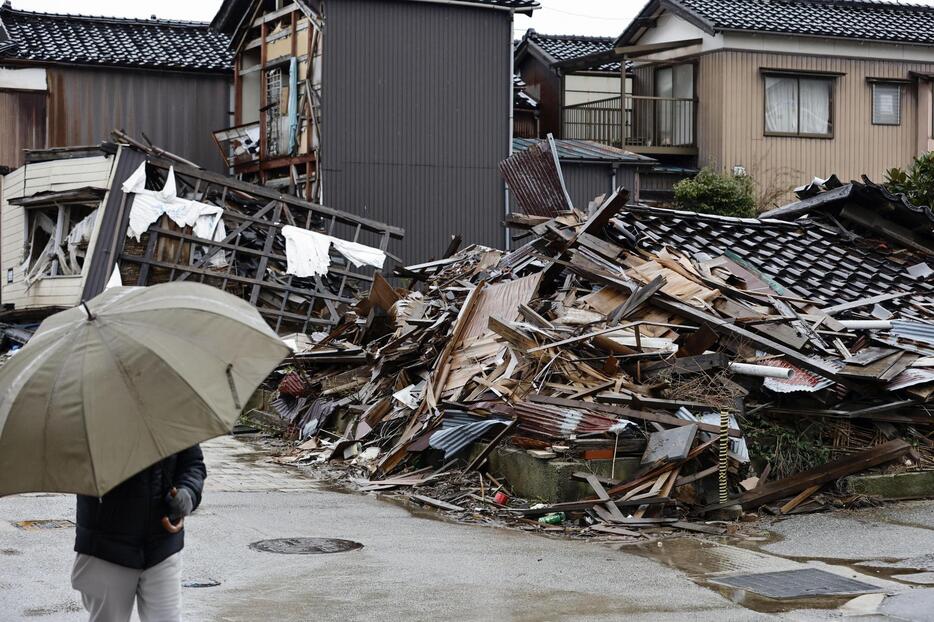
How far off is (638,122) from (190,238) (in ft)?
48.3

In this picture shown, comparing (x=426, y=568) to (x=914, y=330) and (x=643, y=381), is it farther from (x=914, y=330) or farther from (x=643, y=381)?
(x=914, y=330)

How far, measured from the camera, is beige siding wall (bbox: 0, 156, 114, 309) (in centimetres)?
2064

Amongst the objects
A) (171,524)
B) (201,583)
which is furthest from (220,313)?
(201,583)

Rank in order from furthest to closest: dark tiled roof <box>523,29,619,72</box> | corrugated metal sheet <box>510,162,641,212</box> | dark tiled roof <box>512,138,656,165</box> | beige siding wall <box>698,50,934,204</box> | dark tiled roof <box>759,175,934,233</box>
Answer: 1. dark tiled roof <box>523,29,619,72</box>
2. beige siding wall <box>698,50,934,204</box>
3. corrugated metal sheet <box>510,162,641,212</box>
4. dark tiled roof <box>512,138,656,165</box>
5. dark tiled roof <box>759,175,934,233</box>

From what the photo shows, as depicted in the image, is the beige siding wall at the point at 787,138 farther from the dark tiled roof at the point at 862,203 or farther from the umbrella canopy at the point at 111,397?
the umbrella canopy at the point at 111,397

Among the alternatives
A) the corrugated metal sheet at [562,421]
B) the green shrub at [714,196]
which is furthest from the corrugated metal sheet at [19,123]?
the corrugated metal sheet at [562,421]

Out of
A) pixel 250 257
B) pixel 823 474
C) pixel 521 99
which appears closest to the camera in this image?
pixel 823 474

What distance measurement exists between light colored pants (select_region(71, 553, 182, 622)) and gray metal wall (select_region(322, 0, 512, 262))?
19029 mm

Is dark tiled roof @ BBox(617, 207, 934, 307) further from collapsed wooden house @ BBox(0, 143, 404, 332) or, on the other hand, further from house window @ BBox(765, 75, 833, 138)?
house window @ BBox(765, 75, 833, 138)

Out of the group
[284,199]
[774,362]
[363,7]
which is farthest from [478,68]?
[774,362]

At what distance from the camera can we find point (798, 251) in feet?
47.3

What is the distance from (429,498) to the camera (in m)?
10.5

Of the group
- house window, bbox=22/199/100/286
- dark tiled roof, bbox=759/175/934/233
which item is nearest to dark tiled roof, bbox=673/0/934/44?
dark tiled roof, bbox=759/175/934/233

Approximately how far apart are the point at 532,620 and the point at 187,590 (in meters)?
2.28
